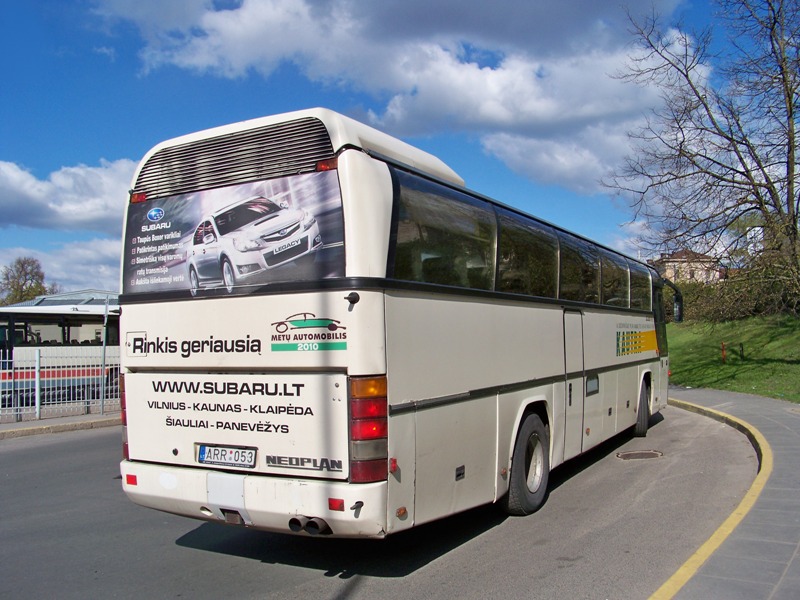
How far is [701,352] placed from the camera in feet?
90.2

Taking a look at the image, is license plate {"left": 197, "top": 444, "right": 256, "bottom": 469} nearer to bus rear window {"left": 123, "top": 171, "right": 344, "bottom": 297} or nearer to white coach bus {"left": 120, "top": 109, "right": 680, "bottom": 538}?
white coach bus {"left": 120, "top": 109, "right": 680, "bottom": 538}

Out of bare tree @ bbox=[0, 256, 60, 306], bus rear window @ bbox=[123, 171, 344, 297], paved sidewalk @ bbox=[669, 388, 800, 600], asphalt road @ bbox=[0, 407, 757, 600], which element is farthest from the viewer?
bare tree @ bbox=[0, 256, 60, 306]

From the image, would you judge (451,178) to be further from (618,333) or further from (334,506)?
(618,333)

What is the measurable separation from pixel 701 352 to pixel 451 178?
24.3 meters

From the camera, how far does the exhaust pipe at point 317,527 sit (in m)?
4.65

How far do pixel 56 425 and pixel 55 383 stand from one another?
6.50 feet

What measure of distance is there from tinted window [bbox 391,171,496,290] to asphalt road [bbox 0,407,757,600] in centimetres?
238

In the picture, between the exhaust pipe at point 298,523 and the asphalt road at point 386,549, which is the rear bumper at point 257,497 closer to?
the exhaust pipe at point 298,523

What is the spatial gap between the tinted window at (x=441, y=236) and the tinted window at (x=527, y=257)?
300 millimetres

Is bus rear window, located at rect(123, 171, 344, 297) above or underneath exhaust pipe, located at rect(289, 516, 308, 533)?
above

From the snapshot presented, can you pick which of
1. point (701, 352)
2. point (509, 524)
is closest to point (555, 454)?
point (509, 524)

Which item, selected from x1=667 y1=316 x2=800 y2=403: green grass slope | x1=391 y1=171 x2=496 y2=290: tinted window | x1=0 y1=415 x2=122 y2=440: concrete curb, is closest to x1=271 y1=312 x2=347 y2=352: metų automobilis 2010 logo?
x1=391 y1=171 x2=496 y2=290: tinted window

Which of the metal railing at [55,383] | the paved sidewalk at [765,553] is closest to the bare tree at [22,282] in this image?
the metal railing at [55,383]

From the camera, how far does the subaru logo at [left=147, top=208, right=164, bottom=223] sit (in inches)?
226
